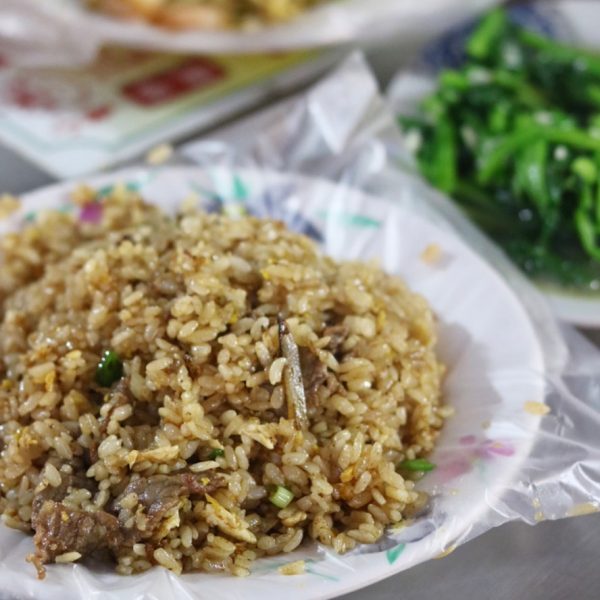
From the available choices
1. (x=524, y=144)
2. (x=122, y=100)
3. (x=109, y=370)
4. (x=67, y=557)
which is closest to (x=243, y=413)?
(x=109, y=370)

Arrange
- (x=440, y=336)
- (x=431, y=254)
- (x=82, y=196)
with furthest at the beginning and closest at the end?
1. (x=82, y=196)
2. (x=431, y=254)
3. (x=440, y=336)

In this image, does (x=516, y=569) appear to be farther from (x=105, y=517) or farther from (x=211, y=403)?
(x=105, y=517)

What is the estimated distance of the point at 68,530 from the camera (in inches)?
50.4

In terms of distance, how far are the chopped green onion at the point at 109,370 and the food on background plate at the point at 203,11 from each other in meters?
1.85

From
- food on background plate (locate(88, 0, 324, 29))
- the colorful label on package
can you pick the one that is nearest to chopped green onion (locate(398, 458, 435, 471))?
the colorful label on package

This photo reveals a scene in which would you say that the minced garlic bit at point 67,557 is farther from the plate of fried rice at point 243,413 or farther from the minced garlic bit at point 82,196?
the minced garlic bit at point 82,196

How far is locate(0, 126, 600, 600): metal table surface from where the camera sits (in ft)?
4.79

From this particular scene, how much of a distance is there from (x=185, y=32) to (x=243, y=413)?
76.2 inches

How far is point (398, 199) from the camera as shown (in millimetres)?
2324

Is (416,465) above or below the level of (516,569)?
above

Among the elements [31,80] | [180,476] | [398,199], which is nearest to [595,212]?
[398,199]

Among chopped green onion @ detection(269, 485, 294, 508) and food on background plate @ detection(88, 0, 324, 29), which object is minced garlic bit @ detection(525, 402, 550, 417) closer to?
chopped green onion @ detection(269, 485, 294, 508)

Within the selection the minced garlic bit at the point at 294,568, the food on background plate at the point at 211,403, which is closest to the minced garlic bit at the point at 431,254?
the food on background plate at the point at 211,403

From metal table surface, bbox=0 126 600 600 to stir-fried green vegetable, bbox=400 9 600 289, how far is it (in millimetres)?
856
